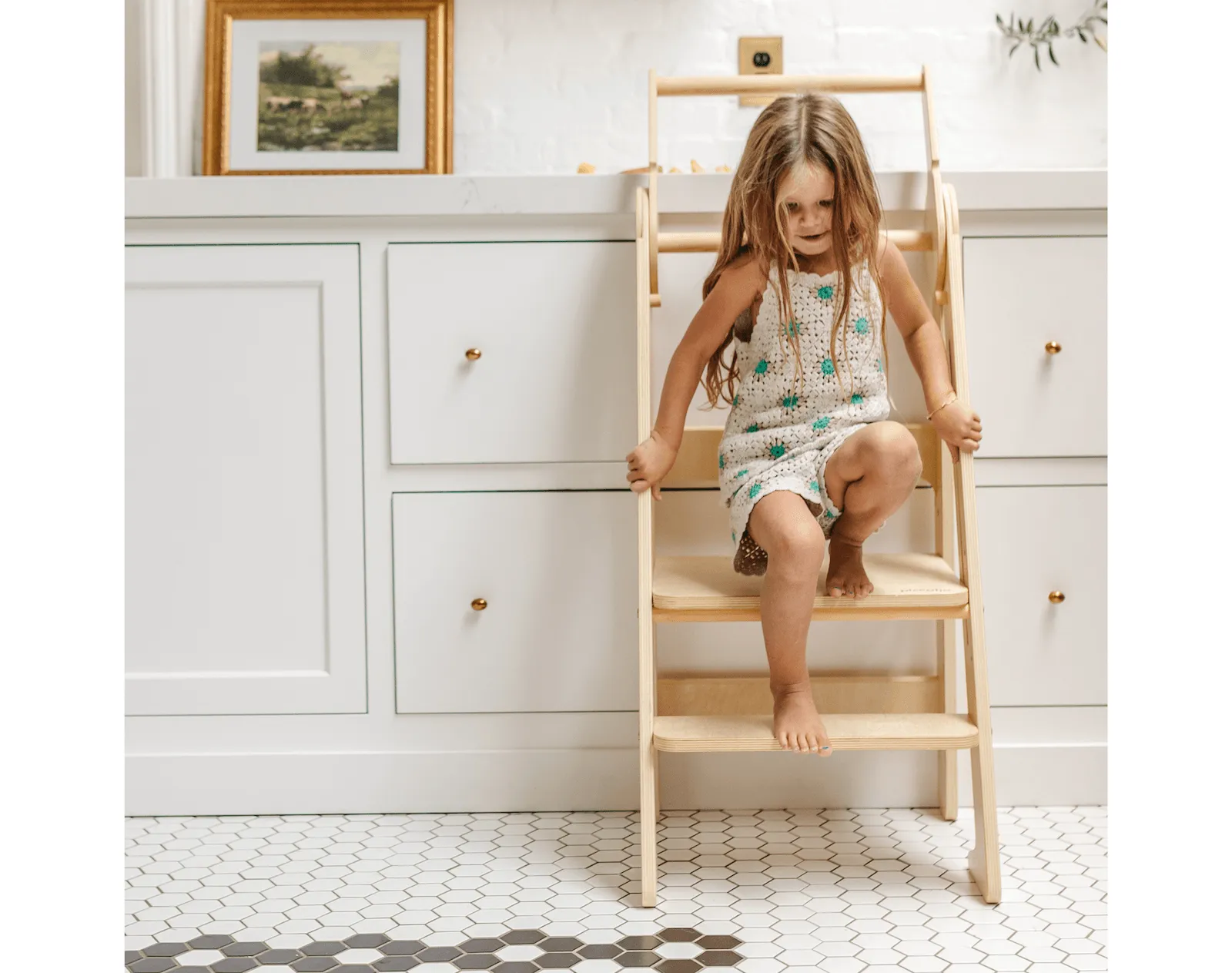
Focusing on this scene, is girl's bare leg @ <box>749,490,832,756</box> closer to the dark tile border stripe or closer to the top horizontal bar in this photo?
the dark tile border stripe

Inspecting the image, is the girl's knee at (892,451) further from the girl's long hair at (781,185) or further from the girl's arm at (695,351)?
the girl's arm at (695,351)

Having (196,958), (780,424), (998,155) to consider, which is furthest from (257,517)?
(998,155)

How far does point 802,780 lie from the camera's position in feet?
5.03

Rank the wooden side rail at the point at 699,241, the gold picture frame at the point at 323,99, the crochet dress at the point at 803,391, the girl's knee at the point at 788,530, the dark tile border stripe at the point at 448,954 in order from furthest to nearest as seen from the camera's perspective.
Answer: the gold picture frame at the point at 323,99, the wooden side rail at the point at 699,241, the crochet dress at the point at 803,391, the girl's knee at the point at 788,530, the dark tile border stripe at the point at 448,954

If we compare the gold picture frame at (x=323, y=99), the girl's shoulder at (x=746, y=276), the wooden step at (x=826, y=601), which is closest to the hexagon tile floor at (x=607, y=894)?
the wooden step at (x=826, y=601)

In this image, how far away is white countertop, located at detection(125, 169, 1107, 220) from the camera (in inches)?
58.1

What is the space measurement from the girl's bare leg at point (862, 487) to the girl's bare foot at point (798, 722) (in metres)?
0.12

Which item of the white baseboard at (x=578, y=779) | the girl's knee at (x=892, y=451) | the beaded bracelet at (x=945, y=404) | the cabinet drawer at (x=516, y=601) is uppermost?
the beaded bracelet at (x=945, y=404)

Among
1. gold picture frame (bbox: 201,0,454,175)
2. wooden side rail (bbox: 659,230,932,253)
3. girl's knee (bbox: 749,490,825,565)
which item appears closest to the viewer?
girl's knee (bbox: 749,490,825,565)

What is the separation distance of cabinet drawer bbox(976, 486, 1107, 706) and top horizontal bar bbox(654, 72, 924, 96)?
548 millimetres

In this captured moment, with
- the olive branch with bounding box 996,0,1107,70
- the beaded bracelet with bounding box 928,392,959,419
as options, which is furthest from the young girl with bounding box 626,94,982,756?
the olive branch with bounding box 996,0,1107,70

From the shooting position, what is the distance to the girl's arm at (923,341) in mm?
1324
